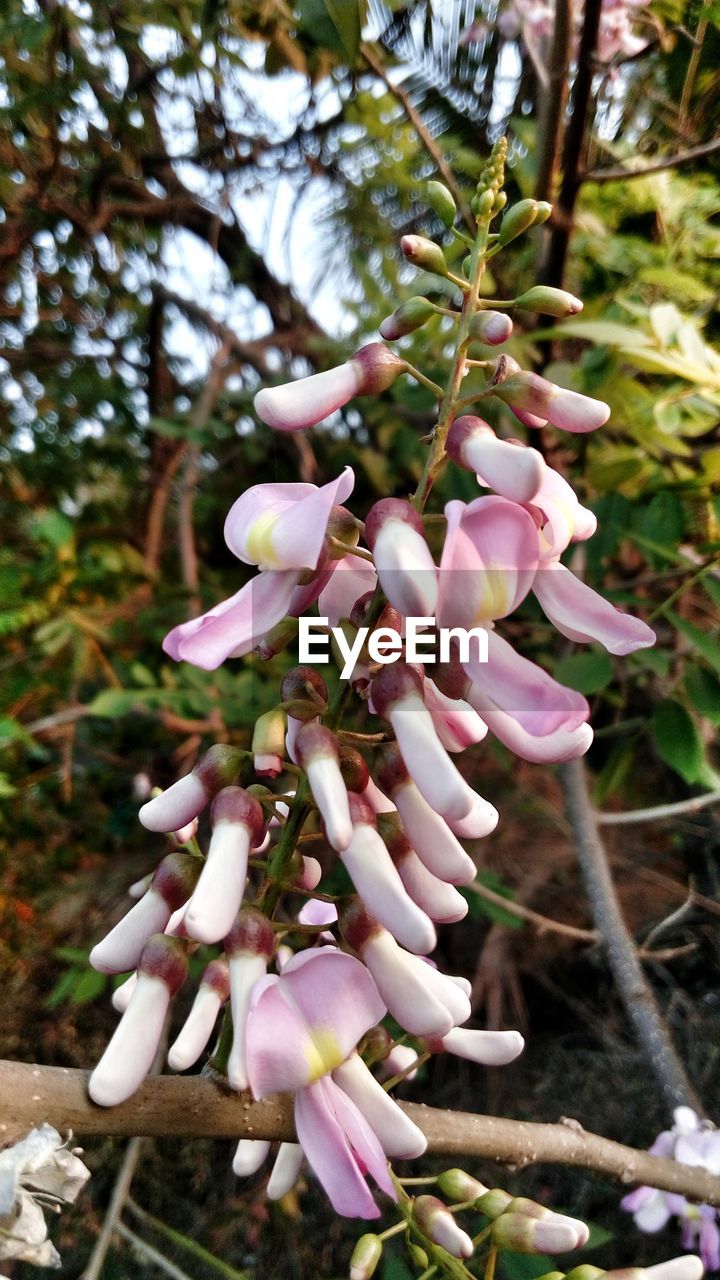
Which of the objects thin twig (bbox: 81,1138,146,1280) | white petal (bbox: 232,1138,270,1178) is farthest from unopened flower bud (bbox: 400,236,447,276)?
thin twig (bbox: 81,1138,146,1280)

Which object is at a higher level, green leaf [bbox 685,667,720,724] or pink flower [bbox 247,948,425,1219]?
green leaf [bbox 685,667,720,724]

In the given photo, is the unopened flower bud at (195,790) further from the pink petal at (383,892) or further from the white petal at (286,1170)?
the white petal at (286,1170)

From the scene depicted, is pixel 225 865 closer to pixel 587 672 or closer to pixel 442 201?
pixel 442 201

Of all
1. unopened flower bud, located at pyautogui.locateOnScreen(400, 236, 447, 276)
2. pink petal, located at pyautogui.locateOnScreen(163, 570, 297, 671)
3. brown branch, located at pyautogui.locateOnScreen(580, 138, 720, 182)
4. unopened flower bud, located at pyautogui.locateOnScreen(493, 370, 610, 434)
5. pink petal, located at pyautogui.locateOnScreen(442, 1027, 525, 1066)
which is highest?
brown branch, located at pyautogui.locateOnScreen(580, 138, 720, 182)

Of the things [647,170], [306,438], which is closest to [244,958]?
[647,170]

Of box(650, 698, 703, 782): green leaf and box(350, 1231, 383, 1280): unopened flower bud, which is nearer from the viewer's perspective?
box(350, 1231, 383, 1280): unopened flower bud

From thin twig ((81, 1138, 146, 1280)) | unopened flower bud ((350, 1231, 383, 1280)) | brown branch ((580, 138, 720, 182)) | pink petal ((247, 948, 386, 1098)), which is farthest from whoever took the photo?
brown branch ((580, 138, 720, 182))

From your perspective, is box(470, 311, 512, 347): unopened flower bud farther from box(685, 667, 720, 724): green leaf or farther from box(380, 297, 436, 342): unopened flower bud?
box(685, 667, 720, 724): green leaf
